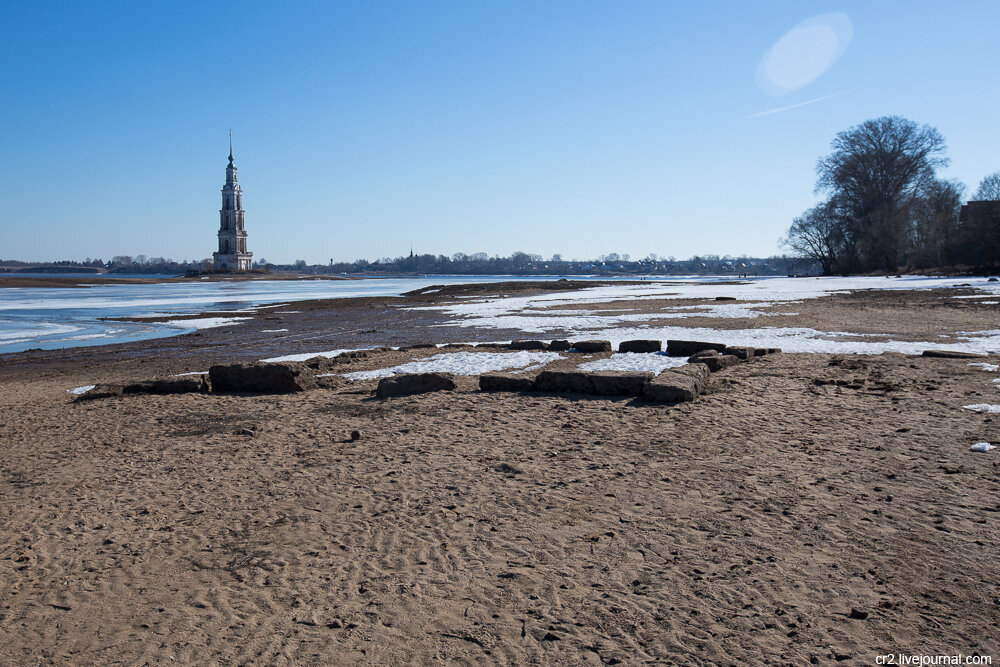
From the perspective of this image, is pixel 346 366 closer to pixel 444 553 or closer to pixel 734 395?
pixel 734 395

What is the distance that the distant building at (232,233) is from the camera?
138125 millimetres

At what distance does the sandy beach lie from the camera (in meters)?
3.49

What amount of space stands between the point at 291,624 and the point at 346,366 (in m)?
10.4

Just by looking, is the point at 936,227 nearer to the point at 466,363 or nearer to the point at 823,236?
the point at 823,236

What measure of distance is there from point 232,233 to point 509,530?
148 m

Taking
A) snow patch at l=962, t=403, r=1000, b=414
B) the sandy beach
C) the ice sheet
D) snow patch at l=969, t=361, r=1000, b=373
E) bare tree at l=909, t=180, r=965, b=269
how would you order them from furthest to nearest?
bare tree at l=909, t=180, r=965, b=269 → the ice sheet → snow patch at l=969, t=361, r=1000, b=373 → snow patch at l=962, t=403, r=1000, b=414 → the sandy beach

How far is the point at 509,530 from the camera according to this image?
488cm

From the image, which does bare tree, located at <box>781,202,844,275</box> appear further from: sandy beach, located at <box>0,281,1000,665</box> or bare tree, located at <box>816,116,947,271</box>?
sandy beach, located at <box>0,281,1000,665</box>

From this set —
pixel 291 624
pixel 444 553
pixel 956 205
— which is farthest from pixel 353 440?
pixel 956 205

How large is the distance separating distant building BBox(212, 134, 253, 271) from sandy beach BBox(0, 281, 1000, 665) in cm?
13840

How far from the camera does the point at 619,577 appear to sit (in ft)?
13.4

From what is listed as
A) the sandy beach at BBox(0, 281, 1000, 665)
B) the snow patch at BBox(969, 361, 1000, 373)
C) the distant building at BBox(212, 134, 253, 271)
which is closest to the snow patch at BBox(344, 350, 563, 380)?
the sandy beach at BBox(0, 281, 1000, 665)

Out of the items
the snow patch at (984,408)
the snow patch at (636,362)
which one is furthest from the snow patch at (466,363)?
the snow patch at (984,408)

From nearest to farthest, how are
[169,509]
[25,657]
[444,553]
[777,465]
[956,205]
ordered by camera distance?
[25,657] → [444,553] → [169,509] → [777,465] → [956,205]
